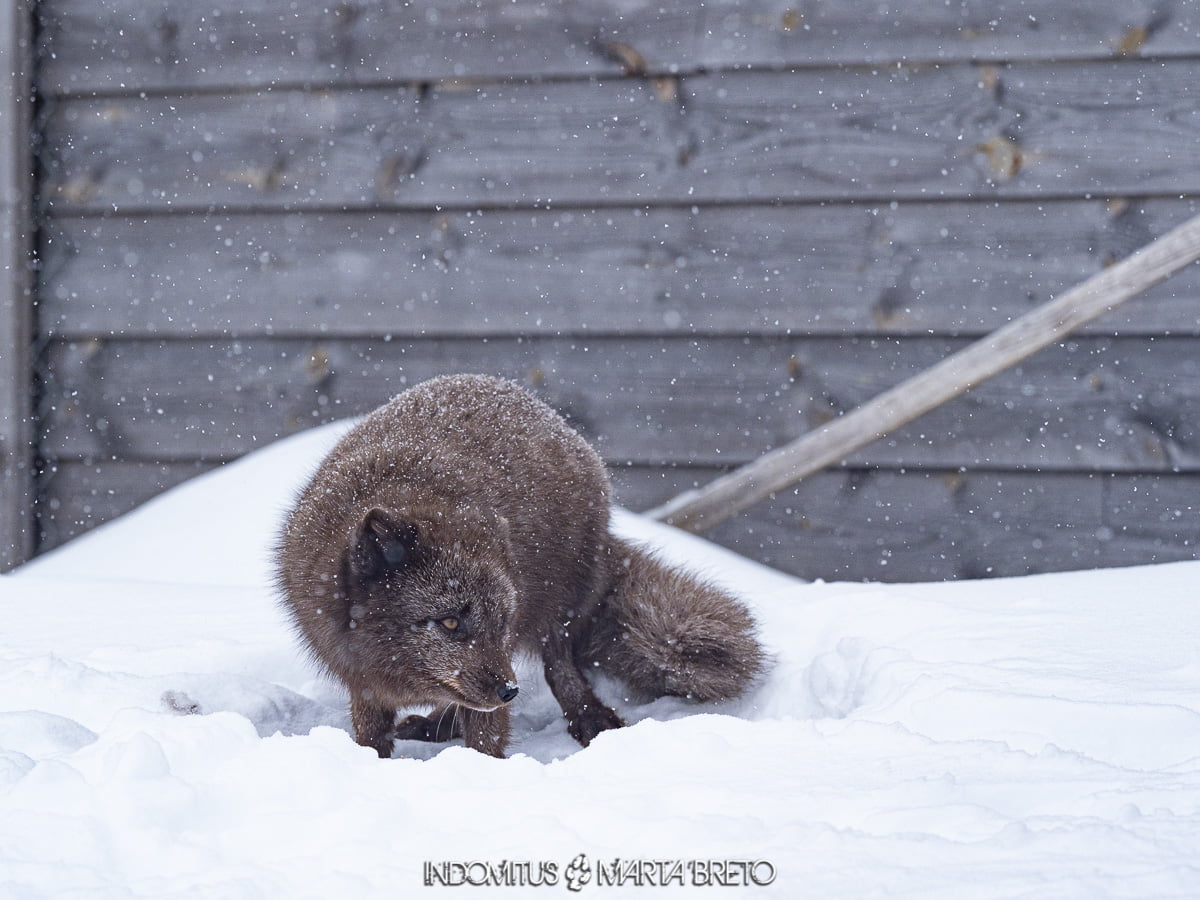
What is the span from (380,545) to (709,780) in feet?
3.01

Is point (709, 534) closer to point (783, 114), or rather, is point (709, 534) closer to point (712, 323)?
point (712, 323)

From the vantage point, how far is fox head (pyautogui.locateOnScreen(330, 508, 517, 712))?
2006 millimetres

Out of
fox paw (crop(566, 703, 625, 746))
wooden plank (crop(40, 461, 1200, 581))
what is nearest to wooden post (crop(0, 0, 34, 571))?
wooden plank (crop(40, 461, 1200, 581))

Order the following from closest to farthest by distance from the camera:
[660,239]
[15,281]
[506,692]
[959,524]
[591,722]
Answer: [506,692] < [591,722] < [959,524] < [660,239] < [15,281]

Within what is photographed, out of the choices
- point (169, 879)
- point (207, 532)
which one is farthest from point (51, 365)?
point (169, 879)

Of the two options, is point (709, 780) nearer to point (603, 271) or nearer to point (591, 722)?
point (591, 722)

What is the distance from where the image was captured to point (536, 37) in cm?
360

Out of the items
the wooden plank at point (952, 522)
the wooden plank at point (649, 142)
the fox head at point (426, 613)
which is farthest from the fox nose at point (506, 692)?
the wooden plank at point (649, 142)

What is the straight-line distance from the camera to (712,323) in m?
3.56

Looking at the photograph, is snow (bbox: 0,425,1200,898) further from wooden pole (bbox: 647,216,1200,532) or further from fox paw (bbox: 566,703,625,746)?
wooden pole (bbox: 647,216,1200,532)

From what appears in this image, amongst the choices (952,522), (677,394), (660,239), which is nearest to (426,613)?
(677,394)

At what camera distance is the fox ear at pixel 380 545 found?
1971 mm

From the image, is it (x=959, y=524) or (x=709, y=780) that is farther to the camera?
(x=959, y=524)

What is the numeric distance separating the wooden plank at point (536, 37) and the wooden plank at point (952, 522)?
4.97ft
